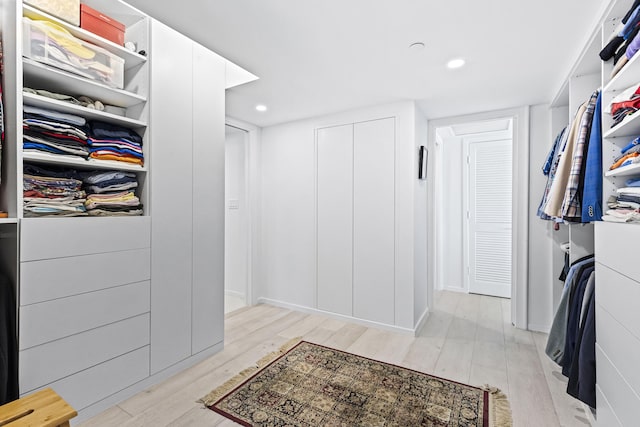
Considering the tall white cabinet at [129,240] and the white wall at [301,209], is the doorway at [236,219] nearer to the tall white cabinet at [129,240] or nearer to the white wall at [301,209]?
the white wall at [301,209]

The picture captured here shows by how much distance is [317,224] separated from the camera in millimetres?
3691

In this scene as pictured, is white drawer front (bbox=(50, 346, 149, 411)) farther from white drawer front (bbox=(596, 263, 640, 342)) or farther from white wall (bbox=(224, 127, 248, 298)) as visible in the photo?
white drawer front (bbox=(596, 263, 640, 342))

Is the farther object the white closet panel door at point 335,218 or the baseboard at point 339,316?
the white closet panel door at point 335,218

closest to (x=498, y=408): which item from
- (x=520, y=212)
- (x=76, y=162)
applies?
(x=520, y=212)

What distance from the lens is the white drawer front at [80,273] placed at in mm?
1535

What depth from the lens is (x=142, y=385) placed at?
2.03 m

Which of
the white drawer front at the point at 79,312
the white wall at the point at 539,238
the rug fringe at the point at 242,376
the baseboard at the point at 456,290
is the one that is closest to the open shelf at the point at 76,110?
the white drawer front at the point at 79,312

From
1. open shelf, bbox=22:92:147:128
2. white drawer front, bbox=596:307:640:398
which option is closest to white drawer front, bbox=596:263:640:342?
white drawer front, bbox=596:307:640:398

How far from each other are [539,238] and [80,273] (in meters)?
3.88

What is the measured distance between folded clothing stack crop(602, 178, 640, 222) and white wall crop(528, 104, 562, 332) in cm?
170

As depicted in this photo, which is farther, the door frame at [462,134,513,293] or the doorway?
the door frame at [462,134,513,293]

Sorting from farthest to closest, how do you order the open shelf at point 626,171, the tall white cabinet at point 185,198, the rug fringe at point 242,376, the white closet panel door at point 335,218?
the white closet panel door at point 335,218 < the tall white cabinet at point 185,198 < the rug fringe at point 242,376 < the open shelf at point 626,171

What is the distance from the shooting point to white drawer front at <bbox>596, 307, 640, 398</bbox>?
3.97 ft

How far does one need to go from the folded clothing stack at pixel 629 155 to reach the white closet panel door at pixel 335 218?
2.22 m
